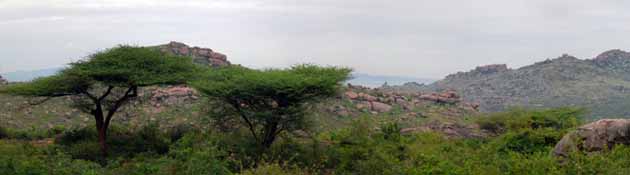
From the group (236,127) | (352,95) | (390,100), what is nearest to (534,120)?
(390,100)

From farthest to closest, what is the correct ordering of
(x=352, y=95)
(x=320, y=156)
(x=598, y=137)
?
(x=352, y=95) < (x=320, y=156) < (x=598, y=137)

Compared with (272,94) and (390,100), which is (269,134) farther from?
(390,100)

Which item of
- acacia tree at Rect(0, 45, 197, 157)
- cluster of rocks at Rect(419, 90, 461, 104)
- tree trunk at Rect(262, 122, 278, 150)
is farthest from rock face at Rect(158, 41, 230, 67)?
tree trunk at Rect(262, 122, 278, 150)

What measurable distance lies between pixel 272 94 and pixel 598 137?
9416 mm

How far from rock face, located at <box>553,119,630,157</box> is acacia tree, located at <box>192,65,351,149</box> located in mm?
6919

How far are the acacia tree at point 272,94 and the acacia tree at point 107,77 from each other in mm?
1472

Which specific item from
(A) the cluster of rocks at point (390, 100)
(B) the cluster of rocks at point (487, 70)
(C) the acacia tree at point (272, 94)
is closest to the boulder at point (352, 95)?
(A) the cluster of rocks at point (390, 100)

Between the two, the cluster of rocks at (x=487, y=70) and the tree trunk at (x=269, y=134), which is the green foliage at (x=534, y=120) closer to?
the tree trunk at (x=269, y=134)

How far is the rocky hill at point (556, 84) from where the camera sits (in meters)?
57.8

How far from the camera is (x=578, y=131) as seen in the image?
17.4m

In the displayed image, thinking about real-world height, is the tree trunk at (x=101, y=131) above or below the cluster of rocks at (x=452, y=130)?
above

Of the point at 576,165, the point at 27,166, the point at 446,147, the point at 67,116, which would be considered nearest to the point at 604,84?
the point at 446,147

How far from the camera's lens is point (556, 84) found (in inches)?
2589

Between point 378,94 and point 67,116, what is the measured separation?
19.5 meters
